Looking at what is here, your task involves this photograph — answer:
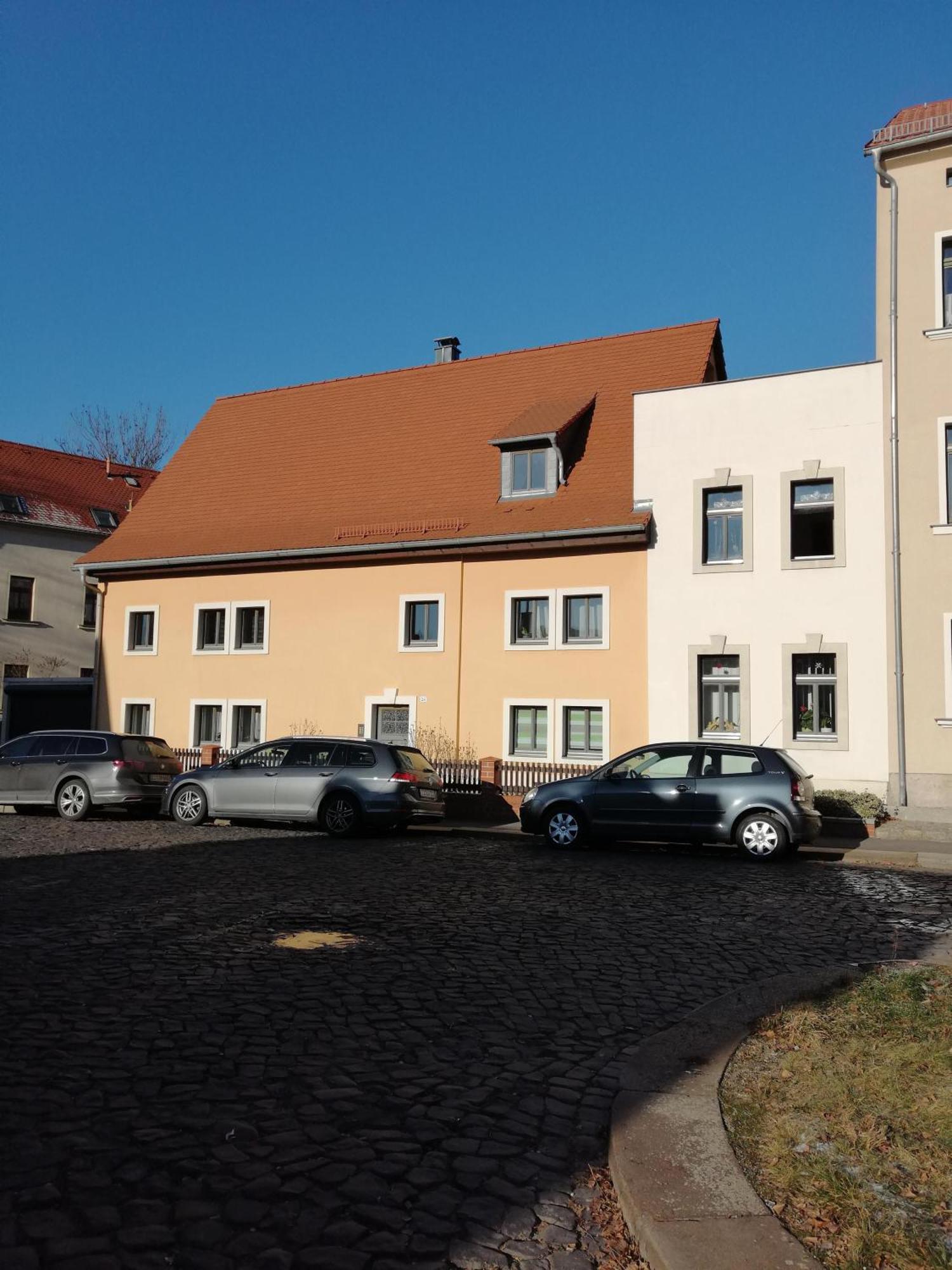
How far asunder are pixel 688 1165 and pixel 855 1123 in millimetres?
821

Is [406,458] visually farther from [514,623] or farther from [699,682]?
[699,682]

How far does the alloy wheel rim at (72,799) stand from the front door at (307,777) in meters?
4.51

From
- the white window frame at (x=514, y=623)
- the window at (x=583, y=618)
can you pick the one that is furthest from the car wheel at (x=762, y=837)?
the white window frame at (x=514, y=623)

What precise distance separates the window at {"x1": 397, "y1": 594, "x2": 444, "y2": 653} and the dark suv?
9152 mm

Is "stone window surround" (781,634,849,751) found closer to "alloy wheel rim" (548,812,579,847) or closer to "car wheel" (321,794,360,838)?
"alloy wheel rim" (548,812,579,847)

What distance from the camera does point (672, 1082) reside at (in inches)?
186

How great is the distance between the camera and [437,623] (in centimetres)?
2558

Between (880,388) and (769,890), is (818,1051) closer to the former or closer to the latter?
(769,890)

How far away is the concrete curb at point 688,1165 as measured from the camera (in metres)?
3.11

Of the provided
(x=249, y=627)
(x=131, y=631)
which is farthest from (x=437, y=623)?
(x=131, y=631)

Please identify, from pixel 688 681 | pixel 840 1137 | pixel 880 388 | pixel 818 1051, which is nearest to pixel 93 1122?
pixel 840 1137

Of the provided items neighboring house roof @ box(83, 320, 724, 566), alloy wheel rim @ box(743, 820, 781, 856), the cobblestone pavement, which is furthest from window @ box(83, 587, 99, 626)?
alloy wheel rim @ box(743, 820, 781, 856)

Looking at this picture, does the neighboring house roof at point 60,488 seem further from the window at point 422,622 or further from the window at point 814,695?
the window at point 814,695

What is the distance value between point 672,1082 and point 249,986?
2.94 metres
